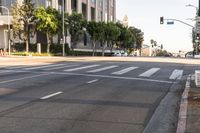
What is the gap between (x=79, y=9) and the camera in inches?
4070

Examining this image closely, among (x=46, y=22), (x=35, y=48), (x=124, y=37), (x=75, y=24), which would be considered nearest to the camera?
(x=46, y=22)

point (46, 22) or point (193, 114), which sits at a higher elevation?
point (46, 22)

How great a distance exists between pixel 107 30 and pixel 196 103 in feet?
268

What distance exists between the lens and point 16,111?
11773 mm

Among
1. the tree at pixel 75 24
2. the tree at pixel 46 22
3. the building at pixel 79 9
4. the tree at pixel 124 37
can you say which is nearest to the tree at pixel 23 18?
the tree at pixel 46 22

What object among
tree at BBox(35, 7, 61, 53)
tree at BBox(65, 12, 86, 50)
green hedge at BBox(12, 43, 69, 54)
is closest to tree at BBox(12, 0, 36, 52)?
tree at BBox(35, 7, 61, 53)

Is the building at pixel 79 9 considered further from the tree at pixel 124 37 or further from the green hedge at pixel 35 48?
the tree at pixel 124 37

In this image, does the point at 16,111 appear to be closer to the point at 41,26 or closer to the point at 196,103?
the point at 196,103

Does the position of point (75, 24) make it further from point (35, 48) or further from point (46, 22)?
point (46, 22)

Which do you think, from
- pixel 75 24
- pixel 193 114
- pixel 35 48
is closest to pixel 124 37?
pixel 75 24

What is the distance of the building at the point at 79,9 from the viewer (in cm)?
8519

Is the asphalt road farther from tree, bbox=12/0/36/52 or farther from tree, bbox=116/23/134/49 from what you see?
tree, bbox=116/23/134/49

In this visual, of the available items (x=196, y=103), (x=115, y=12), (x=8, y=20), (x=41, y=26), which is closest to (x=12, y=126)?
(x=196, y=103)

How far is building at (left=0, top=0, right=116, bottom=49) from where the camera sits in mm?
85188
